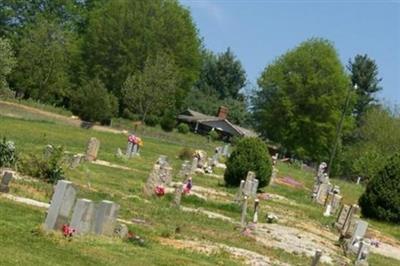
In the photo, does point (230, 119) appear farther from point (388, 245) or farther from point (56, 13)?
point (388, 245)

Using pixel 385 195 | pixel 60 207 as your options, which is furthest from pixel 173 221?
pixel 385 195

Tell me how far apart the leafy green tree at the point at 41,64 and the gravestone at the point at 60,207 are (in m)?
60.5

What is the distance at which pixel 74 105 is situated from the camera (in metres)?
70.4

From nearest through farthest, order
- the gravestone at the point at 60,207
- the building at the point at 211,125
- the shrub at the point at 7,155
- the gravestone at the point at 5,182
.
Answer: the gravestone at the point at 60,207, the gravestone at the point at 5,182, the shrub at the point at 7,155, the building at the point at 211,125

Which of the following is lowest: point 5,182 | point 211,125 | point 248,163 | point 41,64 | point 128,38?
point 5,182

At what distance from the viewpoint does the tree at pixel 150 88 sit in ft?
238

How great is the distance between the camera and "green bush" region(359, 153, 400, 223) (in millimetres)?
32844

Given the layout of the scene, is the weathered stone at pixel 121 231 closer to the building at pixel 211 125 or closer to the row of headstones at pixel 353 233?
the row of headstones at pixel 353 233

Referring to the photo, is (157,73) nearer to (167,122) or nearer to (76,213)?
(167,122)

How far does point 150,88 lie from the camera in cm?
7275

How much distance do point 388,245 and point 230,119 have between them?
9214 centimetres

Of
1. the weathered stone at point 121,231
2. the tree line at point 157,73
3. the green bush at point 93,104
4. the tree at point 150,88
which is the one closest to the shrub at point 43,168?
the weathered stone at point 121,231

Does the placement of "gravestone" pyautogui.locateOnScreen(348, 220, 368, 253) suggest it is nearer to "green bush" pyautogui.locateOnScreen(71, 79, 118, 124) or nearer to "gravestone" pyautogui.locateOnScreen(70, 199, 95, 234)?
"gravestone" pyautogui.locateOnScreen(70, 199, 95, 234)

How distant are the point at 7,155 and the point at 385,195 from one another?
16.7 meters
